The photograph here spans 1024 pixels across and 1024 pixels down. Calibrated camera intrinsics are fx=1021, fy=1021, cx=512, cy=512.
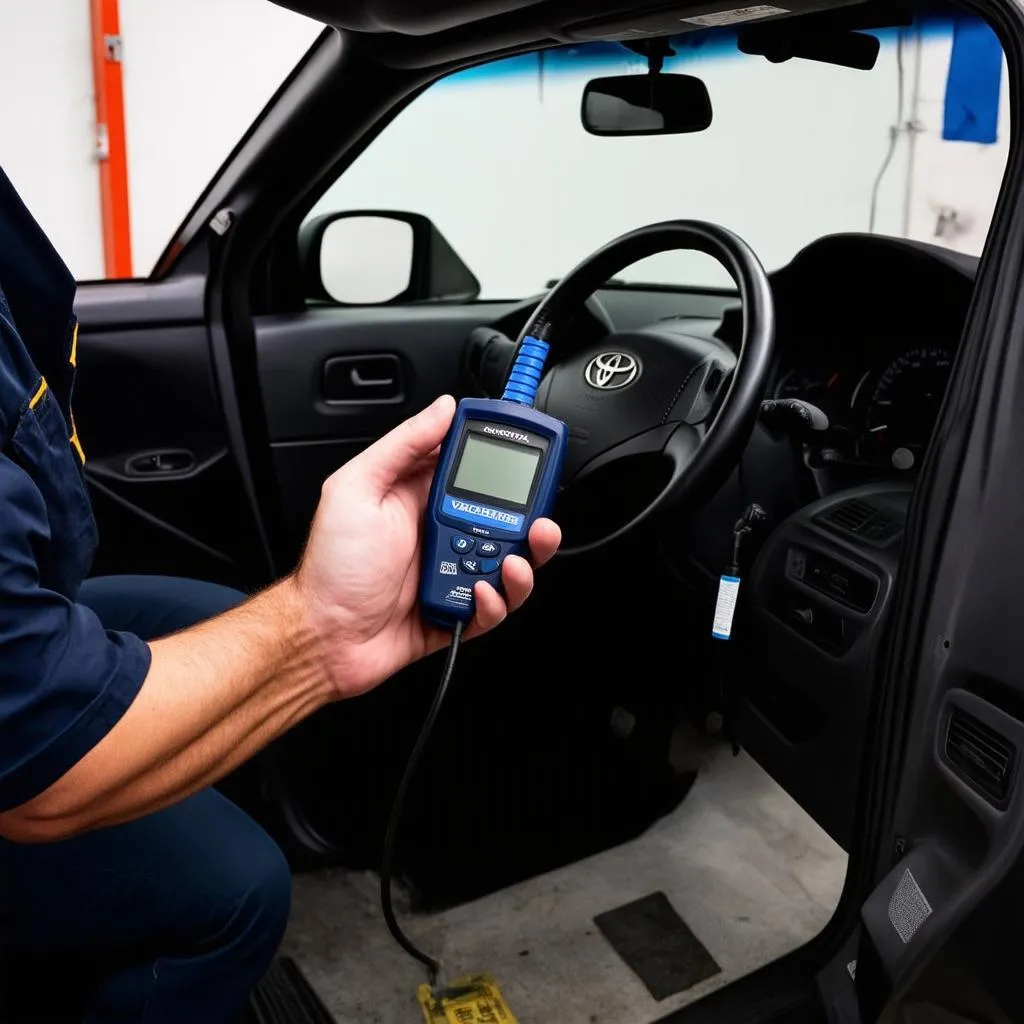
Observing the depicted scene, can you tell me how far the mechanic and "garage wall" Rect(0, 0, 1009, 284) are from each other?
2907mm

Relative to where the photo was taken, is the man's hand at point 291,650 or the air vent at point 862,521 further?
the air vent at point 862,521

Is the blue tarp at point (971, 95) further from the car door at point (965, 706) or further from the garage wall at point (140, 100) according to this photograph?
the garage wall at point (140, 100)

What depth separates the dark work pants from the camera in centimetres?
87

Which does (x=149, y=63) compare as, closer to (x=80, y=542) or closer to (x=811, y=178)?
(x=811, y=178)

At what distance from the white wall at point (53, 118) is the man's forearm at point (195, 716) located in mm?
3856

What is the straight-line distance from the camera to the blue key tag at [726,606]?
3.78 feet

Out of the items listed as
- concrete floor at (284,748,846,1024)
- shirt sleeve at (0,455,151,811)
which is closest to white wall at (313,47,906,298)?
concrete floor at (284,748,846,1024)

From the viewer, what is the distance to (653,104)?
132cm

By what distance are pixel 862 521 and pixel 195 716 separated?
873 millimetres

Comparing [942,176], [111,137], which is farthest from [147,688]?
[111,137]

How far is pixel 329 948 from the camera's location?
1.47m

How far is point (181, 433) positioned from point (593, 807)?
0.90 meters

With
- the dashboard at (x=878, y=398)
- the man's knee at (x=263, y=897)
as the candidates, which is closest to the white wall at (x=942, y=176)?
the dashboard at (x=878, y=398)

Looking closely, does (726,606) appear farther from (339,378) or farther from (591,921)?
(339,378)
